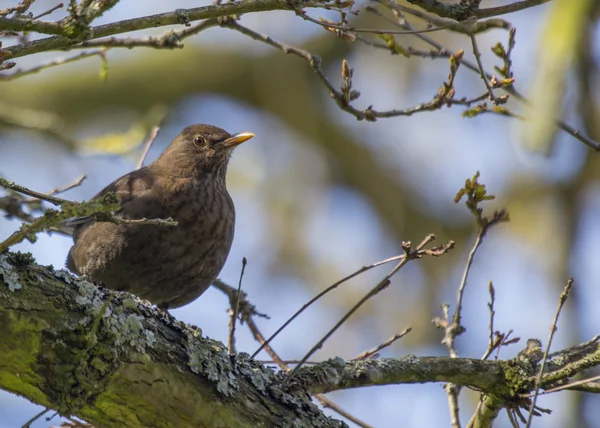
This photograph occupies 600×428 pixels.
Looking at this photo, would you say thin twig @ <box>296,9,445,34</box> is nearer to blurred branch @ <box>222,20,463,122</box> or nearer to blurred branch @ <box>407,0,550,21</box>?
blurred branch @ <box>407,0,550,21</box>

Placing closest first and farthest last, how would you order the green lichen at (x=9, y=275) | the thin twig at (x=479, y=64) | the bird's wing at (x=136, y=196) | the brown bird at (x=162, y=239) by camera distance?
the green lichen at (x=9, y=275)
the thin twig at (x=479, y=64)
the brown bird at (x=162, y=239)
the bird's wing at (x=136, y=196)

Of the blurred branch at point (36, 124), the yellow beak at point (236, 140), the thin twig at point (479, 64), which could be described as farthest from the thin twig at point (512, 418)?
the blurred branch at point (36, 124)

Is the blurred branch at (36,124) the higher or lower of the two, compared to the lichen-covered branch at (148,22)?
higher

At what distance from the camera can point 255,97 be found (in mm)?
A: 10875

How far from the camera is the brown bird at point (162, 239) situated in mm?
5297

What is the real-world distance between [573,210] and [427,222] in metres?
2.23

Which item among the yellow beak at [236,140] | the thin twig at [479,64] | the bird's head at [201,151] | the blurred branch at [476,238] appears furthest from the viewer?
the yellow beak at [236,140]

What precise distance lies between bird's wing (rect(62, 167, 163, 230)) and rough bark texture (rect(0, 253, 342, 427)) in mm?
1903

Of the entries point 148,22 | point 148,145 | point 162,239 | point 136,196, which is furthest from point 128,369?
point 148,145

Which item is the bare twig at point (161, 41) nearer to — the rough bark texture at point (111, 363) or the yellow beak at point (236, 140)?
the rough bark texture at point (111, 363)

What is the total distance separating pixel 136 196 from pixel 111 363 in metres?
2.47

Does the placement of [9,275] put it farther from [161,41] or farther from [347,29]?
[161,41]

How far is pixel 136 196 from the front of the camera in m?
5.55

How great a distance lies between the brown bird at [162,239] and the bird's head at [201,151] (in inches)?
2.0
